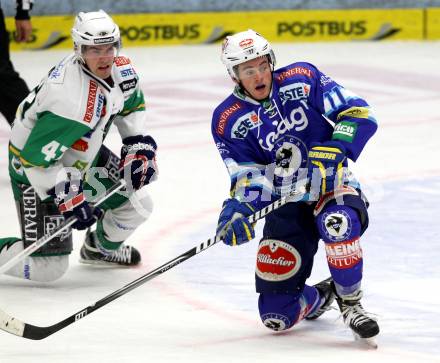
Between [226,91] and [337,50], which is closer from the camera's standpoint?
[226,91]

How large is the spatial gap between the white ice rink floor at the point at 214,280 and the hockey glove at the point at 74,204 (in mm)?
357

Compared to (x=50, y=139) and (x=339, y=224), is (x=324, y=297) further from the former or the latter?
(x=50, y=139)

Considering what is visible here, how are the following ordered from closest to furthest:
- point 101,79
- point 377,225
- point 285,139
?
point 285,139
point 101,79
point 377,225

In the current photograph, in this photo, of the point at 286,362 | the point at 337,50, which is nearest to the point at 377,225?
the point at 286,362

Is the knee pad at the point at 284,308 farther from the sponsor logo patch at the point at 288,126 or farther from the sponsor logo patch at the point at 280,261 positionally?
the sponsor logo patch at the point at 288,126

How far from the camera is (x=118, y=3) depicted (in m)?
11.9

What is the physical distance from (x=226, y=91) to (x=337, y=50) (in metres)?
1.82

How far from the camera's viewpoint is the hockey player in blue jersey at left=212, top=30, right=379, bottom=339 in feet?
15.7

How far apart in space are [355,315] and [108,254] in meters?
1.66

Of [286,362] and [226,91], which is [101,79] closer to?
[286,362]

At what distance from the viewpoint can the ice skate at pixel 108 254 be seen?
5.96 metres

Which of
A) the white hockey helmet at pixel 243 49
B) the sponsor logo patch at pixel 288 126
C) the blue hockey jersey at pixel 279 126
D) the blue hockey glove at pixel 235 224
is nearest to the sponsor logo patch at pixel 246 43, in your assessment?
the white hockey helmet at pixel 243 49

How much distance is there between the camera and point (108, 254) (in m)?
5.96

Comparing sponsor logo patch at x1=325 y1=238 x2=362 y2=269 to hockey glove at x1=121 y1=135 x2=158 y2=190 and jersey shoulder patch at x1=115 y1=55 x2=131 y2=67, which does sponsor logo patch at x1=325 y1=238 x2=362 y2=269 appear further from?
jersey shoulder patch at x1=115 y1=55 x2=131 y2=67
